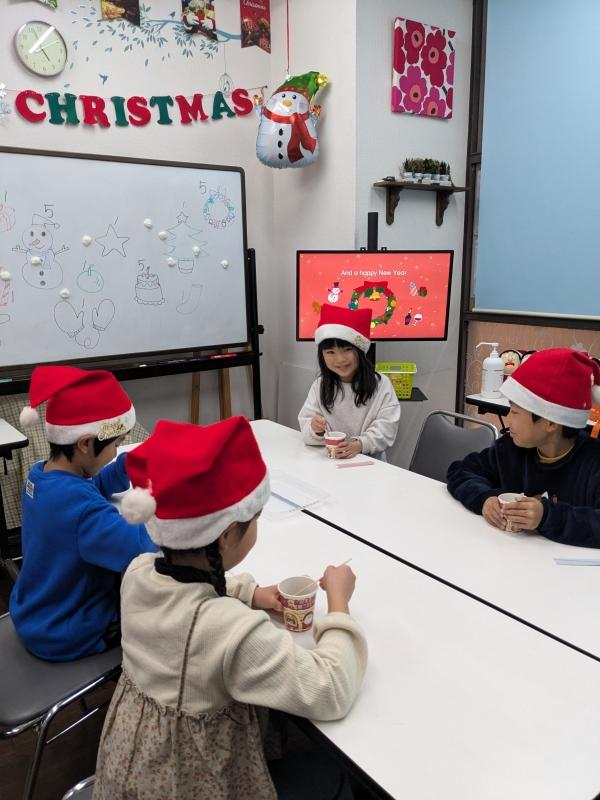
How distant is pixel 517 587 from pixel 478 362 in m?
2.93

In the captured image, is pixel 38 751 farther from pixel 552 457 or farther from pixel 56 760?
pixel 552 457

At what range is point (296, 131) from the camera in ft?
11.1

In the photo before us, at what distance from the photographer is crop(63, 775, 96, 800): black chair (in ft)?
4.06

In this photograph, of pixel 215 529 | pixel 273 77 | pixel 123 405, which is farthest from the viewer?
pixel 273 77

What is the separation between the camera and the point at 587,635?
1.21 m

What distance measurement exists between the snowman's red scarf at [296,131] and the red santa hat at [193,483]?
9.09 ft

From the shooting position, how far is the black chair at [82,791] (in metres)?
1.24

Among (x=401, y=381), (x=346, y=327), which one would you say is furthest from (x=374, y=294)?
(x=346, y=327)

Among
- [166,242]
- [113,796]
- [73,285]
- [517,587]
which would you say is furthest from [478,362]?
[113,796]

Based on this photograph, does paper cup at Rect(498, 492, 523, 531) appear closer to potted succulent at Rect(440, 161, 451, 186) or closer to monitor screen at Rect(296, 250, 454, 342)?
monitor screen at Rect(296, 250, 454, 342)

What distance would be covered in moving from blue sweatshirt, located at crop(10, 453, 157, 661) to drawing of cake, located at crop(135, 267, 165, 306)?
1.99m

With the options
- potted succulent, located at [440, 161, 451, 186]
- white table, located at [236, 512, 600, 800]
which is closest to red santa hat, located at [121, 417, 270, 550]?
white table, located at [236, 512, 600, 800]

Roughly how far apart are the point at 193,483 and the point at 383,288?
8.37ft

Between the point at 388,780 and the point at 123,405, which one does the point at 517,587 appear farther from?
the point at 123,405
